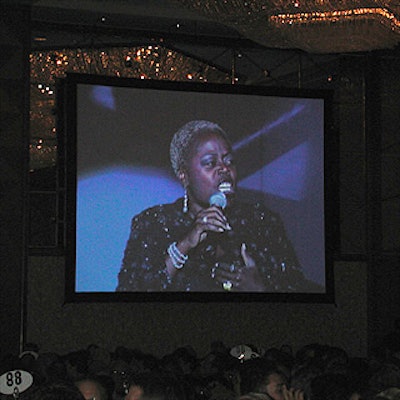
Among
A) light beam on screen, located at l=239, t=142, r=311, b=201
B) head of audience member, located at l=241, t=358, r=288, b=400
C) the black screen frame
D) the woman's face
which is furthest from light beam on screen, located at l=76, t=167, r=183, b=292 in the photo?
head of audience member, located at l=241, t=358, r=288, b=400

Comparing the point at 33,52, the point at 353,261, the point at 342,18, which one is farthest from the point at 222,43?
the point at 342,18

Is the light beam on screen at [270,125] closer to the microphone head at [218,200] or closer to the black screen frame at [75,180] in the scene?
the black screen frame at [75,180]

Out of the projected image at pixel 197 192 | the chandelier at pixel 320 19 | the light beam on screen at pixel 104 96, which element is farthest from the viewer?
the light beam on screen at pixel 104 96

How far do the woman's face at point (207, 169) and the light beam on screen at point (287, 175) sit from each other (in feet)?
1.22

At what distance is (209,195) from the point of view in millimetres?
12938

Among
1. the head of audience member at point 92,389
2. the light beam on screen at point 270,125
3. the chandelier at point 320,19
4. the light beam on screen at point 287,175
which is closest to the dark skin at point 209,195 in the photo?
the light beam on screen at point 270,125

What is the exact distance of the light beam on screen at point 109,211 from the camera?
40.5 ft

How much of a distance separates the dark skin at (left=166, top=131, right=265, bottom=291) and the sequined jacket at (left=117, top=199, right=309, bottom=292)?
77mm

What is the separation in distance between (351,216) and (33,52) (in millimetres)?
4707

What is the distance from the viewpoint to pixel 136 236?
12.7m

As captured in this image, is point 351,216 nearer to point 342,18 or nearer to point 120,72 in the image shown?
point 120,72

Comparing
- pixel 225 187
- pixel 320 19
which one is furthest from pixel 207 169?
pixel 320 19

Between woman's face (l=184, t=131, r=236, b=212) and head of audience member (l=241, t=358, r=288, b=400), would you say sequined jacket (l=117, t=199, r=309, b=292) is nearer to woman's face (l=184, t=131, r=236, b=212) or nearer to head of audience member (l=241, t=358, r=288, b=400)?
woman's face (l=184, t=131, r=236, b=212)

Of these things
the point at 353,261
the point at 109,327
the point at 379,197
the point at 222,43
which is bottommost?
the point at 109,327
